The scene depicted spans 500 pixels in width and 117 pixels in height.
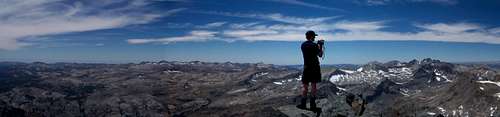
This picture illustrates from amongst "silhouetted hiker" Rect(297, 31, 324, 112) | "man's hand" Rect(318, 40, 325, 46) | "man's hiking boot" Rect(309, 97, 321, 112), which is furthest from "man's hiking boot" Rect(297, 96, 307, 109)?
"man's hand" Rect(318, 40, 325, 46)

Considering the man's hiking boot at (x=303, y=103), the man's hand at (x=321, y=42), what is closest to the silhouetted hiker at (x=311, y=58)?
the man's hand at (x=321, y=42)

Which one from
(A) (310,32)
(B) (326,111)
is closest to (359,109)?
(B) (326,111)

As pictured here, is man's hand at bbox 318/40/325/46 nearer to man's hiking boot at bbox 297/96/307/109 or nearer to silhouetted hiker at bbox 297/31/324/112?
silhouetted hiker at bbox 297/31/324/112

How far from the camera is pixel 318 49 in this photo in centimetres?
3203

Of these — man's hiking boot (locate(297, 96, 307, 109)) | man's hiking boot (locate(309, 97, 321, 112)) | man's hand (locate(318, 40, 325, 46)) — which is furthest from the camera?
man's hiking boot (locate(309, 97, 321, 112))

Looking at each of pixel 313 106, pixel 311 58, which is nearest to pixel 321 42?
pixel 311 58

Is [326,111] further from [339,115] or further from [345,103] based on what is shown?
[345,103]

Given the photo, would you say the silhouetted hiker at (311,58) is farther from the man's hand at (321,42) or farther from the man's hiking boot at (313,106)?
the man's hiking boot at (313,106)

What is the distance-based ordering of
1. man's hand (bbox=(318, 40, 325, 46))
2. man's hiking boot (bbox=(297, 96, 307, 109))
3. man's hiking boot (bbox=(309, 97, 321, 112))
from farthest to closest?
man's hiking boot (bbox=(309, 97, 321, 112))
man's hiking boot (bbox=(297, 96, 307, 109))
man's hand (bbox=(318, 40, 325, 46))

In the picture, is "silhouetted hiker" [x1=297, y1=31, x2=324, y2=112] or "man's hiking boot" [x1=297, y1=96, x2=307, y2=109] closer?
"silhouetted hiker" [x1=297, y1=31, x2=324, y2=112]

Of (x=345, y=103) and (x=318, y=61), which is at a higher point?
(x=318, y=61)

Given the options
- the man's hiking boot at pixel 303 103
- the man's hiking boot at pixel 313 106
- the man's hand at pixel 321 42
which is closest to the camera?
the man's hand at pixel 321 42

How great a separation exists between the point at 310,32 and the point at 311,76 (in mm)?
3101

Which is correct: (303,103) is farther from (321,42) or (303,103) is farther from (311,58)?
(321,42)
